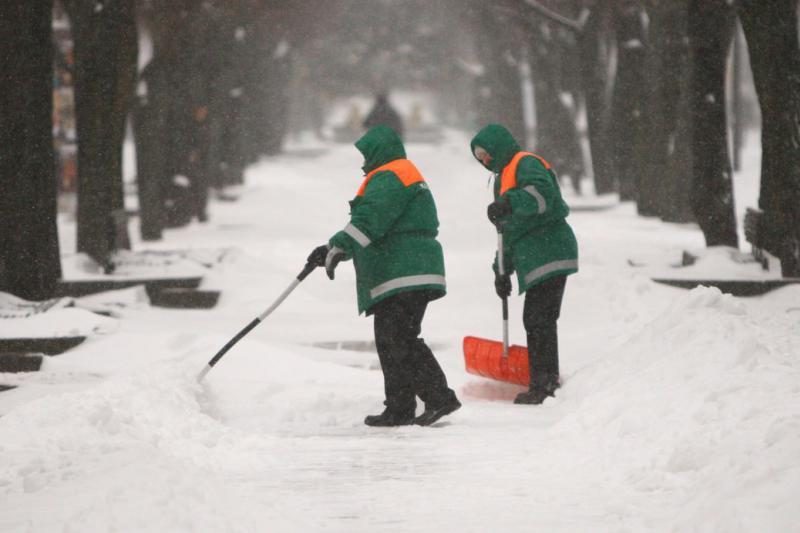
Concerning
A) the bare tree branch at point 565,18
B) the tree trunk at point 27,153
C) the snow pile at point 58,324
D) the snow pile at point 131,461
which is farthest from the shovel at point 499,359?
the bare tree branch at point 565,18

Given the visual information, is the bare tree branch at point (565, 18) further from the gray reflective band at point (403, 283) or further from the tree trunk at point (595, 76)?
the gray reflective band at point (403, 283)

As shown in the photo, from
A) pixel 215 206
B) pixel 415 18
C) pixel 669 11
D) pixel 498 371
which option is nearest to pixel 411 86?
pixel 415 18

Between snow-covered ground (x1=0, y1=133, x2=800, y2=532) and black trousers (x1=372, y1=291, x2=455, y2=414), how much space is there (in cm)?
24

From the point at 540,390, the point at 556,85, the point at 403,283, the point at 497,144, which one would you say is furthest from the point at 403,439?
the point at 556,85

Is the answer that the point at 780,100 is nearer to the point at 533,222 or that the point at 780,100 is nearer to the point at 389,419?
the point at 533,222

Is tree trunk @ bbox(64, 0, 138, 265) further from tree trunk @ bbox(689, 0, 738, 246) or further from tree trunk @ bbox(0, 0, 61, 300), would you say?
tree trunk @ bbox(689, 0, 738, 246)

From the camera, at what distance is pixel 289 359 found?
34.7ft

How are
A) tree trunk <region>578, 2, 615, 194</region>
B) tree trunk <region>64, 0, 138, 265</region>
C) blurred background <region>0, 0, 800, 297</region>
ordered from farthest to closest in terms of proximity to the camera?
tree trunk <region>578, 2, 615, 194</region>, tree trunk <region>64, 0, 138, 265</region>, blurred background <region>0, 0, 800, 297</region>

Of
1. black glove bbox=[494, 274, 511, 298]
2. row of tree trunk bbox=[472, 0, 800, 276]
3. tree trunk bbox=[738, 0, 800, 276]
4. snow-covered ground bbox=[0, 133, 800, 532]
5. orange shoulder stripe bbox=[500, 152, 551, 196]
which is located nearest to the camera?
snow-covered ground bbox=[0, 133, 800, 532]

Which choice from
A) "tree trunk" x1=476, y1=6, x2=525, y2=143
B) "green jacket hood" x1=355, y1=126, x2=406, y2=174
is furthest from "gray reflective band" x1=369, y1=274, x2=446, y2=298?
"tree trunk" x1=476, y1=6, x2=525, y2=143

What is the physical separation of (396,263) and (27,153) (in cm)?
585

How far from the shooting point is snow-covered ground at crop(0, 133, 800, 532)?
17.4 feet

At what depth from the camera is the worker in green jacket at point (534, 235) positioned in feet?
28.3

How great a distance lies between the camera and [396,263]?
814cm
